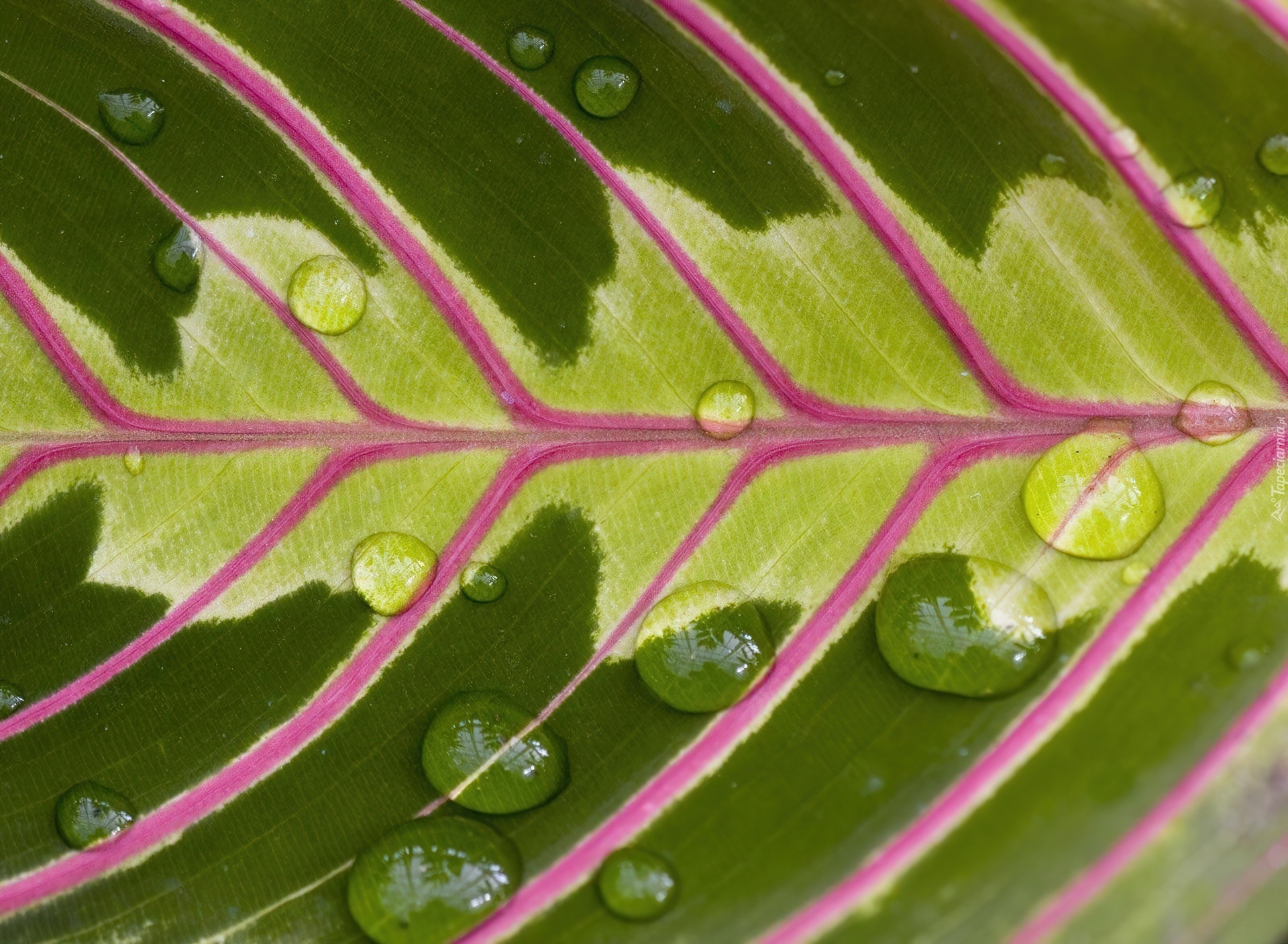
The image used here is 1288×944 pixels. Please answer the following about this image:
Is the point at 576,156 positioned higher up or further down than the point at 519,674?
higher up

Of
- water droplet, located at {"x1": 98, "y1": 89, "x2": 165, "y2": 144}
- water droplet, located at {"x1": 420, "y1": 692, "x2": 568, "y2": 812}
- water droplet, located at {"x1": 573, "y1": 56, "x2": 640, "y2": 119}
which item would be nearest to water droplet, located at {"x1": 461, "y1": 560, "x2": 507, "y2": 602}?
water droplet, located at {"x1": 420, "y1": 692, "x2": 568, "y2": 812}

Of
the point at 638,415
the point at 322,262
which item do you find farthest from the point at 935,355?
the point at 322,262

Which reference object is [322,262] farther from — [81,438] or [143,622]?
[143,622]

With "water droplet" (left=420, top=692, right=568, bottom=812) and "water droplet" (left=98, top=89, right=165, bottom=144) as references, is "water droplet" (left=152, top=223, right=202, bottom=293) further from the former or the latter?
"water droplet" (left=420, top=692, right=568, bottom=812)

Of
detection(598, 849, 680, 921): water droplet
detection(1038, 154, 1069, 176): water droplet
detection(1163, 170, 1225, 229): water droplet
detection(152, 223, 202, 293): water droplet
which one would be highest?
detection(1163, 170, 1225, 229): water droplet

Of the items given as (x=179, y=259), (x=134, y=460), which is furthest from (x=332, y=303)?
(x=134, y=460)
